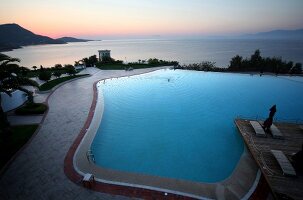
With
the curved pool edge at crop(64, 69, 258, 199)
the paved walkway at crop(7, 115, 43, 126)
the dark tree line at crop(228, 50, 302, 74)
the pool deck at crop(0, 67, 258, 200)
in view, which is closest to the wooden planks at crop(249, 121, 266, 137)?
the pool deck at crop(0, 67, 258, 200)

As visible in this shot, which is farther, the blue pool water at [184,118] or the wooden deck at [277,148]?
the blue pool water at [184,118]

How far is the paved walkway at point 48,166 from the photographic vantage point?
731cm

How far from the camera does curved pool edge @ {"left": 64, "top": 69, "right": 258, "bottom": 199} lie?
721cm

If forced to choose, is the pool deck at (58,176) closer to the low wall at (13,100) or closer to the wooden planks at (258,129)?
the wooden planks at (258,129)

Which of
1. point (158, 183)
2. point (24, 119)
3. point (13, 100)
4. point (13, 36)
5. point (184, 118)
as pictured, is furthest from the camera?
point (13, 36)

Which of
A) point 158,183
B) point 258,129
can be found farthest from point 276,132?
point 158,183

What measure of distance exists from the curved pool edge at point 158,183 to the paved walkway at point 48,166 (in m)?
0.39

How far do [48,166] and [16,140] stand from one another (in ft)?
12.6

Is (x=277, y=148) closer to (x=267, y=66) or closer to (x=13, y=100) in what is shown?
(x=13, y=100)

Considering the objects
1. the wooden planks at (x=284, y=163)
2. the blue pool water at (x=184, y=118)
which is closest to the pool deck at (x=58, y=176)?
the wooden planks at (x=284, y=163)

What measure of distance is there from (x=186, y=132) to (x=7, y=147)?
1036 cm

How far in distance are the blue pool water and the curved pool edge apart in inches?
37.6

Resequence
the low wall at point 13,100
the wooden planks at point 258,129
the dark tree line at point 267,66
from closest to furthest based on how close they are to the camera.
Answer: the wooden planks at point 258,129
the low wall at point 13,100
the dark tree line at point 267,66

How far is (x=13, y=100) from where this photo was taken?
1631 centimetres
